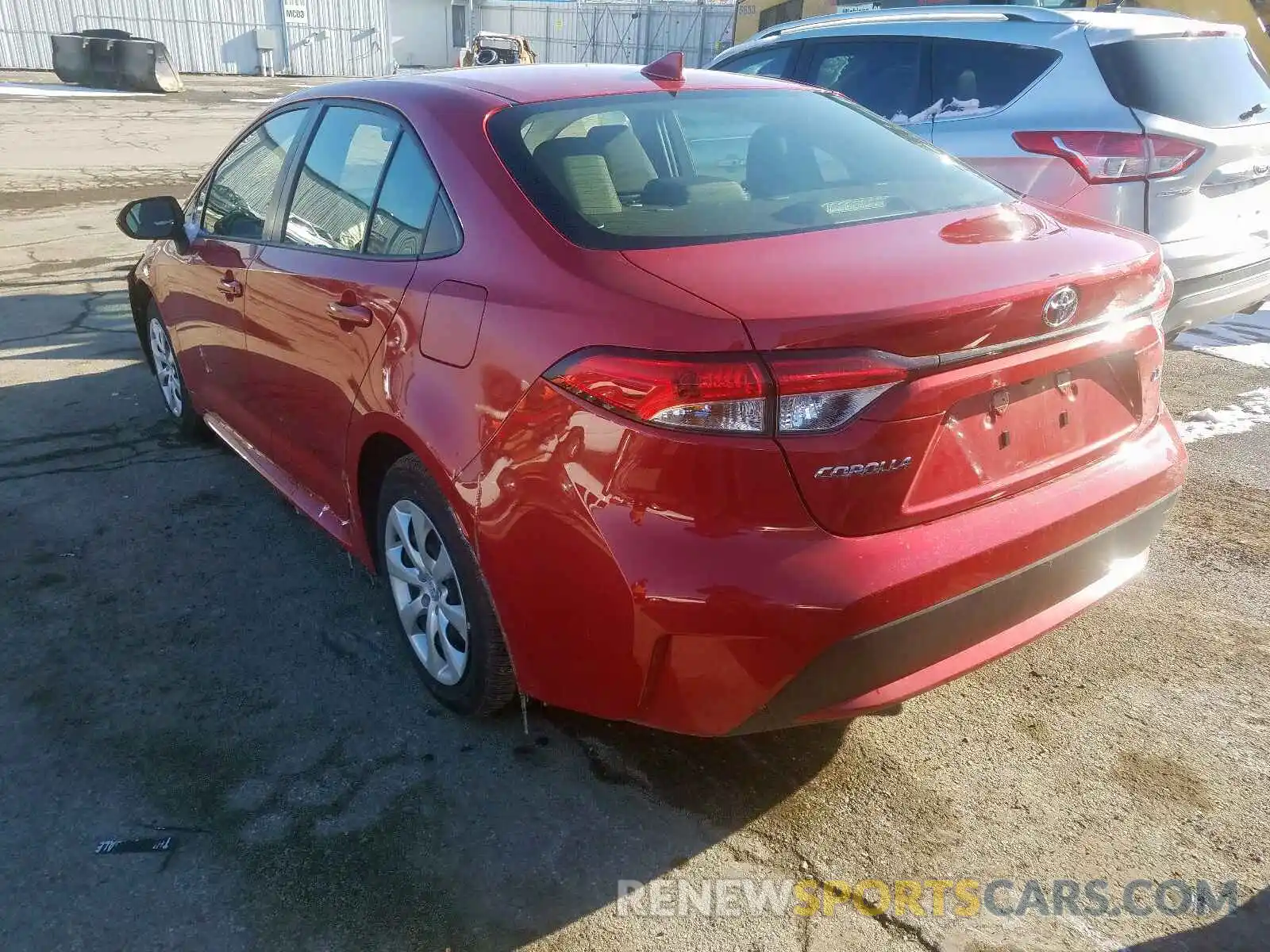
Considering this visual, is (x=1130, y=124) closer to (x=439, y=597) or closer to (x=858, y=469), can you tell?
(x=858, y=469)

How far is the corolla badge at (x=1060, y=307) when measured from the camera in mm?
2184

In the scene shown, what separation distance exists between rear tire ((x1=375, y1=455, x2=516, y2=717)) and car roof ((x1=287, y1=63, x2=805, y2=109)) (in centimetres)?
108

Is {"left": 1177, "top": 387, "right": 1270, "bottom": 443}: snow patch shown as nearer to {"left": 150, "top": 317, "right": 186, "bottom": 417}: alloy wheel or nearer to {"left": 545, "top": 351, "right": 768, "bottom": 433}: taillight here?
{"left": 545, "top": 351, "right": 768, "bottom": 433}: taillight

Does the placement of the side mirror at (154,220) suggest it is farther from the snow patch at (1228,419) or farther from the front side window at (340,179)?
the snow patch at (1228,419)

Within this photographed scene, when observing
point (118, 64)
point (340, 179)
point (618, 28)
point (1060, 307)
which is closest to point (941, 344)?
point (1060, 307)

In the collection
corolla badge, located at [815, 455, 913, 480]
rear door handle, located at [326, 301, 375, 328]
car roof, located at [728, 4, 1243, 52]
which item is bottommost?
rear door handle, located at [326, 301, 375, 328]

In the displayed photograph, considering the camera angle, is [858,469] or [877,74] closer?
[858,469]

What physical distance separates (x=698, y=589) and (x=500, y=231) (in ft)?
3.29

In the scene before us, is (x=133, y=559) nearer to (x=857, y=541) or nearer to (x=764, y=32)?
(x=857, y=541)

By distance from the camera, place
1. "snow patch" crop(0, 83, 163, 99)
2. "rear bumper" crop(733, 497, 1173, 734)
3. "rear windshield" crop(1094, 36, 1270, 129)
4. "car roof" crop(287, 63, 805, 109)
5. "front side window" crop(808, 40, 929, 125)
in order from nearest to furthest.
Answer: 1. "rear bumper" crop(733, 497, 1173, 734)
2. "car roof" crop(287, 63, 805, 109)
3. "rear windshield" crop(1094, 36, 1270, 129)
4. "front side window" crop(808, 40, 929, 125)
5. "snow patch" crop(0, 83, 163, 99)

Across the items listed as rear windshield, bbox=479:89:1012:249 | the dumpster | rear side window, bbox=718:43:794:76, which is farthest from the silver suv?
the dumpster

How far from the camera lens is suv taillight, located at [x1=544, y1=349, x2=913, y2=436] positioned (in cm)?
195

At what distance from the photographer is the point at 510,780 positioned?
2.62 meters

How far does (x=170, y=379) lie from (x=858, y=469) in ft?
12.9
